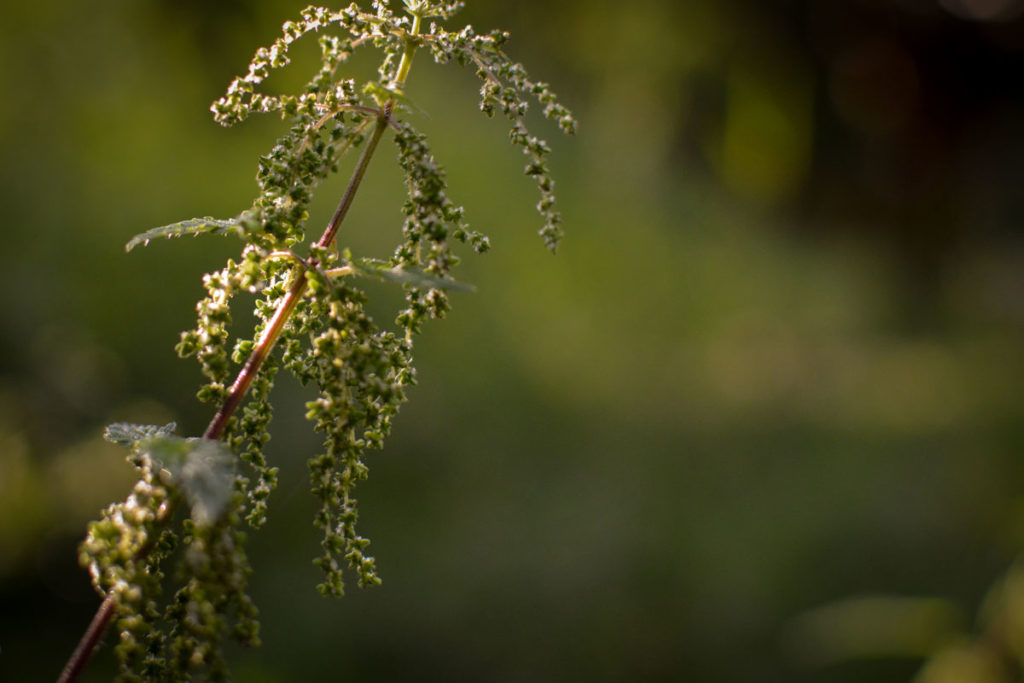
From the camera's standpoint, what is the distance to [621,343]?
7.41 m

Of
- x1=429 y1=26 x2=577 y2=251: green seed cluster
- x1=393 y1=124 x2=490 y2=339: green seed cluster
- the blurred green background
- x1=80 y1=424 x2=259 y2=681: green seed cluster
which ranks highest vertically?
the blurred green background

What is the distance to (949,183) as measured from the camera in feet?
31.7

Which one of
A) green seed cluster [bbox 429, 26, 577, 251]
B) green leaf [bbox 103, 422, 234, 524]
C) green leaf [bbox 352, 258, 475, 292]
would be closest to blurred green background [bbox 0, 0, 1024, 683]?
green seed cluster [bbox 429, 26, 577, 251]

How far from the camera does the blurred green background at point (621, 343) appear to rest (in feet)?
13.8

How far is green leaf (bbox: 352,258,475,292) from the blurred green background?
2102mm

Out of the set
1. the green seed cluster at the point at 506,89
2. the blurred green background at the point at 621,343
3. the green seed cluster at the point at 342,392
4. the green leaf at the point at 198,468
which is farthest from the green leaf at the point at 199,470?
the blurred green background at the point at 621,343

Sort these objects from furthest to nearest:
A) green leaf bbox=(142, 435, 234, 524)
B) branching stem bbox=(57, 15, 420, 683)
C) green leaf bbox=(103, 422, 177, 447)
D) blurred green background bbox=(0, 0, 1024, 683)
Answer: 1. blurred green background bbox=(0, 0, 1024, 683)
2. green leaf bbox=(103, 422, 177, 447)
3. branching stem bbox=(57, 15, 420, 683)
4. green leaf bbox=(142, 435, 234, 524)

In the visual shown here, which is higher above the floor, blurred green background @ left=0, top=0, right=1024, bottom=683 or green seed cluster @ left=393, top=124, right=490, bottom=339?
blurred green background @ left=0, top=0, right=1024, bottom=683

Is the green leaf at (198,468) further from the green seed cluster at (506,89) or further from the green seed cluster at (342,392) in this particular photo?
the green seed cluster at (506,89)

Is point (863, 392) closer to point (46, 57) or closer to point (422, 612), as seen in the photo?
point (422, 612)

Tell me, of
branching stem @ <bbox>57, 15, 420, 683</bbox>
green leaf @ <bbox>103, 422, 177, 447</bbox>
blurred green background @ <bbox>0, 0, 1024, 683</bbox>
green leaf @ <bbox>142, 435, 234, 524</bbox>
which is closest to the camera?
green leaf @ <bbox>142, 435, 234, 524</bbox>

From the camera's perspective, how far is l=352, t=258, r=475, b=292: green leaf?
877mm

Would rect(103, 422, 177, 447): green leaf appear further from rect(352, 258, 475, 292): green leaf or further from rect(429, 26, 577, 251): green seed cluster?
rect(429, 26, 577, 251): green seed cluster

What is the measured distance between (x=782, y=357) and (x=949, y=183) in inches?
143
